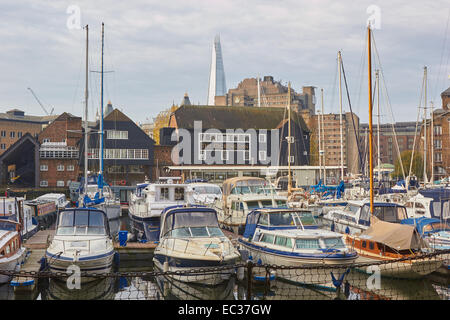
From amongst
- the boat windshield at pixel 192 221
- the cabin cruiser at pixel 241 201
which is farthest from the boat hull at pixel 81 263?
the cabin cruiser at pixel 241 201

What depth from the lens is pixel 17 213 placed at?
28.1 metres

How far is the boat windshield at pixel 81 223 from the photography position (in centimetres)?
2241

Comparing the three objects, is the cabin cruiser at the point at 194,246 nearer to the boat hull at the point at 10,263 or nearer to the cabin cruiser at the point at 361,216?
the boat hull at the point at 10,263

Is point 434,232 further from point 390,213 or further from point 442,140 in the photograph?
point 442,140

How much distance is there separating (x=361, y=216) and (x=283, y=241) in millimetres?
8951

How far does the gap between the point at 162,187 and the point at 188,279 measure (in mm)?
13916

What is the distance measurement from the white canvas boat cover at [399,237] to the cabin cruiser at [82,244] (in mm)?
11928

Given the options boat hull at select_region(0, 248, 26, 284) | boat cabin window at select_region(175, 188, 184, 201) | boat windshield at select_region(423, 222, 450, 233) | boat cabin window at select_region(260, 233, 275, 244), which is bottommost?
boat hull at select_region(0, 248, 26, 284)

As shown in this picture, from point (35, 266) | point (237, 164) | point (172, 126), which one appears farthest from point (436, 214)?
point (172, 126)

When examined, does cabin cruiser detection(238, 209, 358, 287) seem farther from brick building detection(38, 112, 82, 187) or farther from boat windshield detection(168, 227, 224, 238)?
brick building detection(38, 112, 82, 187)

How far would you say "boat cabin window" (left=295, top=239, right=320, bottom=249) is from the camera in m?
20.4

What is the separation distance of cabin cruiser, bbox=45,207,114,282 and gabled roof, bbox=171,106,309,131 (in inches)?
2189

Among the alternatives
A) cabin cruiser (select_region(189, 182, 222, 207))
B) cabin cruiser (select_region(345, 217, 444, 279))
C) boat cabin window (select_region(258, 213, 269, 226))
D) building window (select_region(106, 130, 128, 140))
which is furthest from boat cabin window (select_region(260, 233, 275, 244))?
building window (select_region(106, 130, 128, 140))

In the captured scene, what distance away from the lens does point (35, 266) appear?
21.4m
